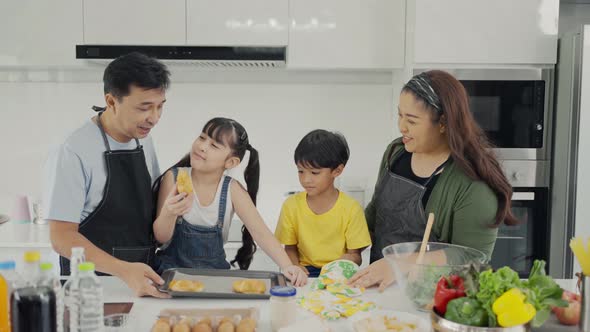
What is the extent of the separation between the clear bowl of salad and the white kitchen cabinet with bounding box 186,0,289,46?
160cm

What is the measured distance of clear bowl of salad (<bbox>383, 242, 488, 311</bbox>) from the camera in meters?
1.44

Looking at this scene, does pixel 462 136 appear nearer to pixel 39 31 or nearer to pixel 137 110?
pixel 137 110

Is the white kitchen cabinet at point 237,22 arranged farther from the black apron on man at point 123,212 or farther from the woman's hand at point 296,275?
the woman's hand at point 296,275

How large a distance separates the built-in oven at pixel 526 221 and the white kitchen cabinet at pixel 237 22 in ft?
4.37

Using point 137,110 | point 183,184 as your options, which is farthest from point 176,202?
point 137,110

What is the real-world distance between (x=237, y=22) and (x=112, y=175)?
4.49 feet

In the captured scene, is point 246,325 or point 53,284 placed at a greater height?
point 53,284

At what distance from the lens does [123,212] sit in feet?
6.07

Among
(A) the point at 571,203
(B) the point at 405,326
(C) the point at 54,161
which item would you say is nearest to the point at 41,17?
(C) the point at 54,161

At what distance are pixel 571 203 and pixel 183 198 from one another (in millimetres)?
1927

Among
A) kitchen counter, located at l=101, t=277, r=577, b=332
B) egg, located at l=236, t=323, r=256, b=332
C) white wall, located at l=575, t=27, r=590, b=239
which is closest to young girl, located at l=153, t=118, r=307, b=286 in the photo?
kitchen counter, located at l=101, t=277, r=577, b=332

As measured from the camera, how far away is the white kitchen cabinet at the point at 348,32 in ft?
9.62

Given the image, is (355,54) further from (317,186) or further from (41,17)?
(41,17)

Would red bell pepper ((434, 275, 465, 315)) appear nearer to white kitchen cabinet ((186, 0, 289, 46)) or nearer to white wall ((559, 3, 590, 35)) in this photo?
white kitchen cabinet ((186, 0, 289, 46))
